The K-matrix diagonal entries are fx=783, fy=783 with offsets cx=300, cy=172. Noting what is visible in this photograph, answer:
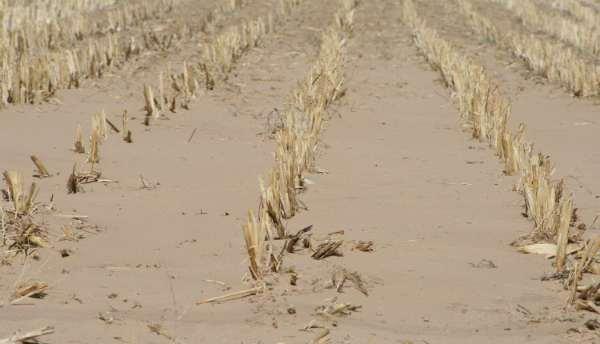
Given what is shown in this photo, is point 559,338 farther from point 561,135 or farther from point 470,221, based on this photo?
point 561,135

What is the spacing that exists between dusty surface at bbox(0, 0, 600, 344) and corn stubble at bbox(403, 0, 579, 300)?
0.44 ft

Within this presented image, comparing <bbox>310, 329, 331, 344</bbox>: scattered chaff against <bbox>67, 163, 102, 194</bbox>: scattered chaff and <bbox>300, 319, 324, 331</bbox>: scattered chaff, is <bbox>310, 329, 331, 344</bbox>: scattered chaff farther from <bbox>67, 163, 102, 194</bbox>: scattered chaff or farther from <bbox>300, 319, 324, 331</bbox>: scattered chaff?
<bbox>67, 163, 102, 194</bbox>: scattered chaff

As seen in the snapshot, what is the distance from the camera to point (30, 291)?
2758 mm

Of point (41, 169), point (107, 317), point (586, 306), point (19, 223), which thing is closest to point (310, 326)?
point (107, 317)

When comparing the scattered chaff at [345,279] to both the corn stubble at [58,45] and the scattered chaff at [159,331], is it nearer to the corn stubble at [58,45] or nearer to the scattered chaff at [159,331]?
the scattered chaff at [159,331]

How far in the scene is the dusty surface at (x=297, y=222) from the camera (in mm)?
2652

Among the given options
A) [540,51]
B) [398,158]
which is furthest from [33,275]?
[540,51]

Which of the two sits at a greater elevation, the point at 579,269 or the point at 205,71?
the point at 579,269

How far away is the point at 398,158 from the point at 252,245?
113 inches

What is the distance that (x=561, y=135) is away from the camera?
677 centimetres

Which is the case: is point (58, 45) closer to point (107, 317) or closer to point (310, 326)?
point (107, 317)

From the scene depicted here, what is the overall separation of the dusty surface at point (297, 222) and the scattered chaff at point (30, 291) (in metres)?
0.03

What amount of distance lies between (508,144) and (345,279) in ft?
8.53

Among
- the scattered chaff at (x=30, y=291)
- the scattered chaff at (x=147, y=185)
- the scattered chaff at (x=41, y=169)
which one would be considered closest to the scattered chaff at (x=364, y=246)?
the scattered chaff at (x=30, y=291)
